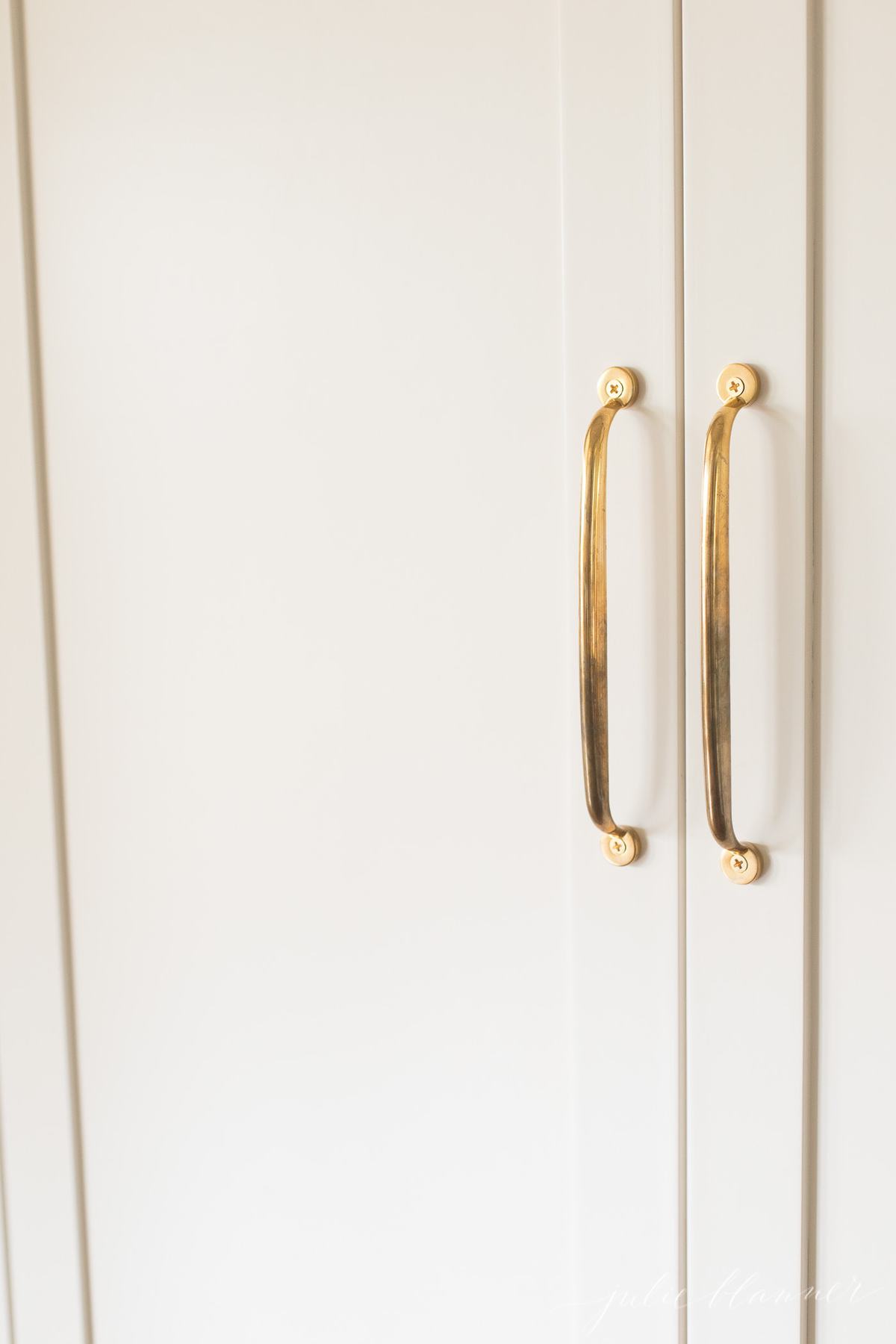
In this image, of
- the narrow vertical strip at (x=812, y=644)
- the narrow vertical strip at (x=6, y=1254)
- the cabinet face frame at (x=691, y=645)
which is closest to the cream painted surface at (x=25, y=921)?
the narrow vertical strip at (x=6, y=1254)

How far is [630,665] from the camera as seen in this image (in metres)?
0.63

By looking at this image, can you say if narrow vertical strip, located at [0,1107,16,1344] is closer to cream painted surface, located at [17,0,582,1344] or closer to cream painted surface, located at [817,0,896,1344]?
→ cream painted surface, located at [17,0,582,1344]

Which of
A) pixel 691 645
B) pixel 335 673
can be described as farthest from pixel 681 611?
pixel 335 673

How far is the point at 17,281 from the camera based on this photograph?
2.79ft

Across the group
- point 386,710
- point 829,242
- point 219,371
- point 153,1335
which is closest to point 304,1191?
point 153,1335

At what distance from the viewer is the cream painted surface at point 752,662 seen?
56cm

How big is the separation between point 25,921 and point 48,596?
250 millimetres

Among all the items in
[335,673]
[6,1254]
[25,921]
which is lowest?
[6,1254]

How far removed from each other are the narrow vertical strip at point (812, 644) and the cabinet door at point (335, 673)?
7 cm

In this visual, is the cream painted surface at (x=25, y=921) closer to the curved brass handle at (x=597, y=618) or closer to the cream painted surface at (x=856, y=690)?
the curved brass handle at (x=597, y=618)

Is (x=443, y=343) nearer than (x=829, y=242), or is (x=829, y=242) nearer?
(x=829, y=242)

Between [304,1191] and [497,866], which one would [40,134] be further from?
[304,1191]

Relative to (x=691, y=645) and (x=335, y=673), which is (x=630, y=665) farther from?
(x=335, y=673)

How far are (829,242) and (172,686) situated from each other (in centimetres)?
50
